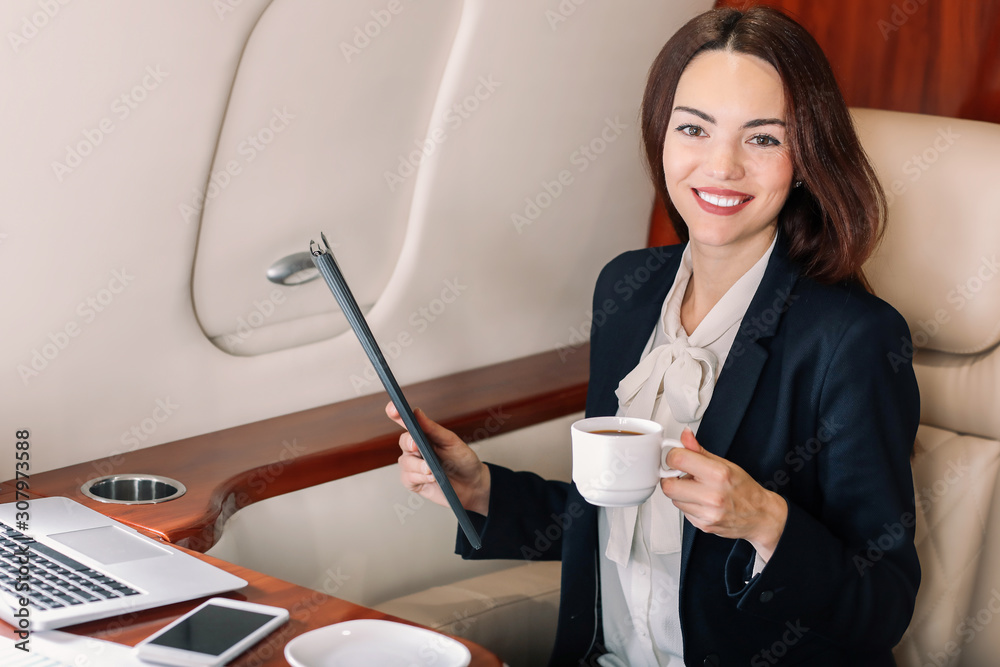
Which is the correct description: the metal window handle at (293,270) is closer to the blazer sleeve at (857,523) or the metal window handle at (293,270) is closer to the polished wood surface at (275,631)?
the polished wood surface at (275,631)

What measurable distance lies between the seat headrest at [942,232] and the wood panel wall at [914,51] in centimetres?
29

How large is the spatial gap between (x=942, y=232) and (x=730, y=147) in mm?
354

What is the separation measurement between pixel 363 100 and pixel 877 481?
3.28 ft

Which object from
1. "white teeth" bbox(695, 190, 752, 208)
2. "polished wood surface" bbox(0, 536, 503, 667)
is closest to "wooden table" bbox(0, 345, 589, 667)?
"polished wood surface" bbox(0, 536, 503, 667)

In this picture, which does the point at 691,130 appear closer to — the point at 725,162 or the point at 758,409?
the point at 725,162

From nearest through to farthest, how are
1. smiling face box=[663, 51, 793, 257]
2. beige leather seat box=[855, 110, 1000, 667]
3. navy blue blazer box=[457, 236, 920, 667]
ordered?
navy blue blazer box=[457, 236, 920, 667] → smiling face box=[663, 51, 793, 257] → beige leather seat box=[855, 110, 1000, 667]

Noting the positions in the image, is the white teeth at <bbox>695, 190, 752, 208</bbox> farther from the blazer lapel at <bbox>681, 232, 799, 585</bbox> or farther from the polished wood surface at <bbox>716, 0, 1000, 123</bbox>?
the polished wood surface at <bbox>716, 0, 1000, 123</bbox>

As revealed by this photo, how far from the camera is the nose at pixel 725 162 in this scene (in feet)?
4.20

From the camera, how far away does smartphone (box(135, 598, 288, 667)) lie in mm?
943

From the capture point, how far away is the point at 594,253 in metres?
2.19

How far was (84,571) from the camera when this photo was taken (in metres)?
1.10

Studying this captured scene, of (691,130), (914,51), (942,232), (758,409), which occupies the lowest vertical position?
(758,409)

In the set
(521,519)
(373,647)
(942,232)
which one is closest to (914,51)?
(942,232)

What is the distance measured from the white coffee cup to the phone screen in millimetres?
368
